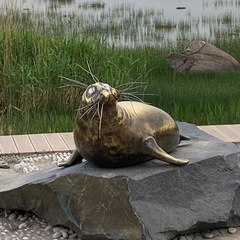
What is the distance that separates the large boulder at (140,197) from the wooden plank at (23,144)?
120cm

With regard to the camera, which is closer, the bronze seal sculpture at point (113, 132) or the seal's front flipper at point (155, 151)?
the bronze seal sculpture at point (113, 132)

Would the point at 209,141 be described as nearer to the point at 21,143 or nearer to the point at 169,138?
the point at 169,138

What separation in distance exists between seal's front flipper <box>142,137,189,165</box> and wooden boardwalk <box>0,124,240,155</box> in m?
1.57

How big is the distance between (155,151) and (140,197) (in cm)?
24

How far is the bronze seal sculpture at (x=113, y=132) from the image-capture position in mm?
3240

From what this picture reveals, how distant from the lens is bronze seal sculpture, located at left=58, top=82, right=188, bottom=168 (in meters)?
3.24

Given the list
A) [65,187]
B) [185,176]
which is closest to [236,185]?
[185,176]

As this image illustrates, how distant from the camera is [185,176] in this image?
349cm

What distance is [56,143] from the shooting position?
5098mm

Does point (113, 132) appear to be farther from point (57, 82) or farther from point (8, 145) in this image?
point (57, 82)

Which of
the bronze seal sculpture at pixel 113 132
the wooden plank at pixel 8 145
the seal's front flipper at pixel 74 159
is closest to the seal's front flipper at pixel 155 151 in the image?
the bronze seal sculpture at pixel 113 132

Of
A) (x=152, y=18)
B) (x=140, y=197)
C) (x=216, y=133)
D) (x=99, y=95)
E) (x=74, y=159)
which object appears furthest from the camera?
(x=152, y=18)

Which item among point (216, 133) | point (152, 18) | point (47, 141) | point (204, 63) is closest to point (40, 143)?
point (47, 141)

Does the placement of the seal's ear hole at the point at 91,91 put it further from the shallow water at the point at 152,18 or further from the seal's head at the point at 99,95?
the shallow water at the point at 152,18
